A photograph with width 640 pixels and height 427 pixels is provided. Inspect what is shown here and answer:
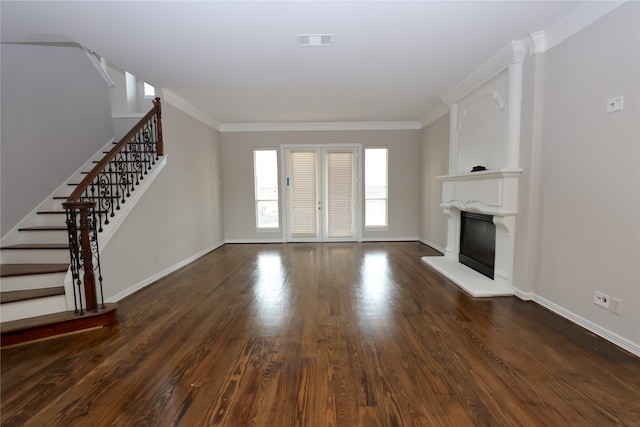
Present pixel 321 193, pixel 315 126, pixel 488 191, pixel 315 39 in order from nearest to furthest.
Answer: pixel 315 39
pixel 488 191
pixel 315 126
pixel 321 193

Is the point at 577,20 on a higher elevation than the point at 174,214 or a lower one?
higher

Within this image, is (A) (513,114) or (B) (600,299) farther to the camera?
(A) (513,114)

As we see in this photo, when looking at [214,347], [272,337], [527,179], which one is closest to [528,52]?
[527,179]

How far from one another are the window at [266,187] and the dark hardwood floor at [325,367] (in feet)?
12.5

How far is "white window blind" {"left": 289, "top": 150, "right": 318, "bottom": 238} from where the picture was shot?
23.4 ft

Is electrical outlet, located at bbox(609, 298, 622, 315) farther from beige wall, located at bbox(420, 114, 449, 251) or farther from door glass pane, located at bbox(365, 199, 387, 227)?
door glass pane, located at bbox(365, 199, 387, 227)

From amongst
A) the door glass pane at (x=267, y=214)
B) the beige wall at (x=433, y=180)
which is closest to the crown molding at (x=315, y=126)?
the beige wall at (x=433, y=180)

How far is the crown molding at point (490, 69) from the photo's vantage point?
3.24m

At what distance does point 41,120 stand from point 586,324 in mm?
6658

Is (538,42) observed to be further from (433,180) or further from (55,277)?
(55,277)

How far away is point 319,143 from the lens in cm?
703

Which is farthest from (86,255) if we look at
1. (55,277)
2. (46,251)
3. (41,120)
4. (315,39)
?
(315,39)

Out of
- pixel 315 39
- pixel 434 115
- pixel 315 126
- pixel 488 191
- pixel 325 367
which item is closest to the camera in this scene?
pixel 325 367

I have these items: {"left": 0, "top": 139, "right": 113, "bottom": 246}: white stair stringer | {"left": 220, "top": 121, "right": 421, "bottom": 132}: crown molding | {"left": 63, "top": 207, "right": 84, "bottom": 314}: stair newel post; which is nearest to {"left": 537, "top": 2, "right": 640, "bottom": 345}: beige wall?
{"left": 220, "top": 121, "right": 421, "bottom": 132}: crown molding
